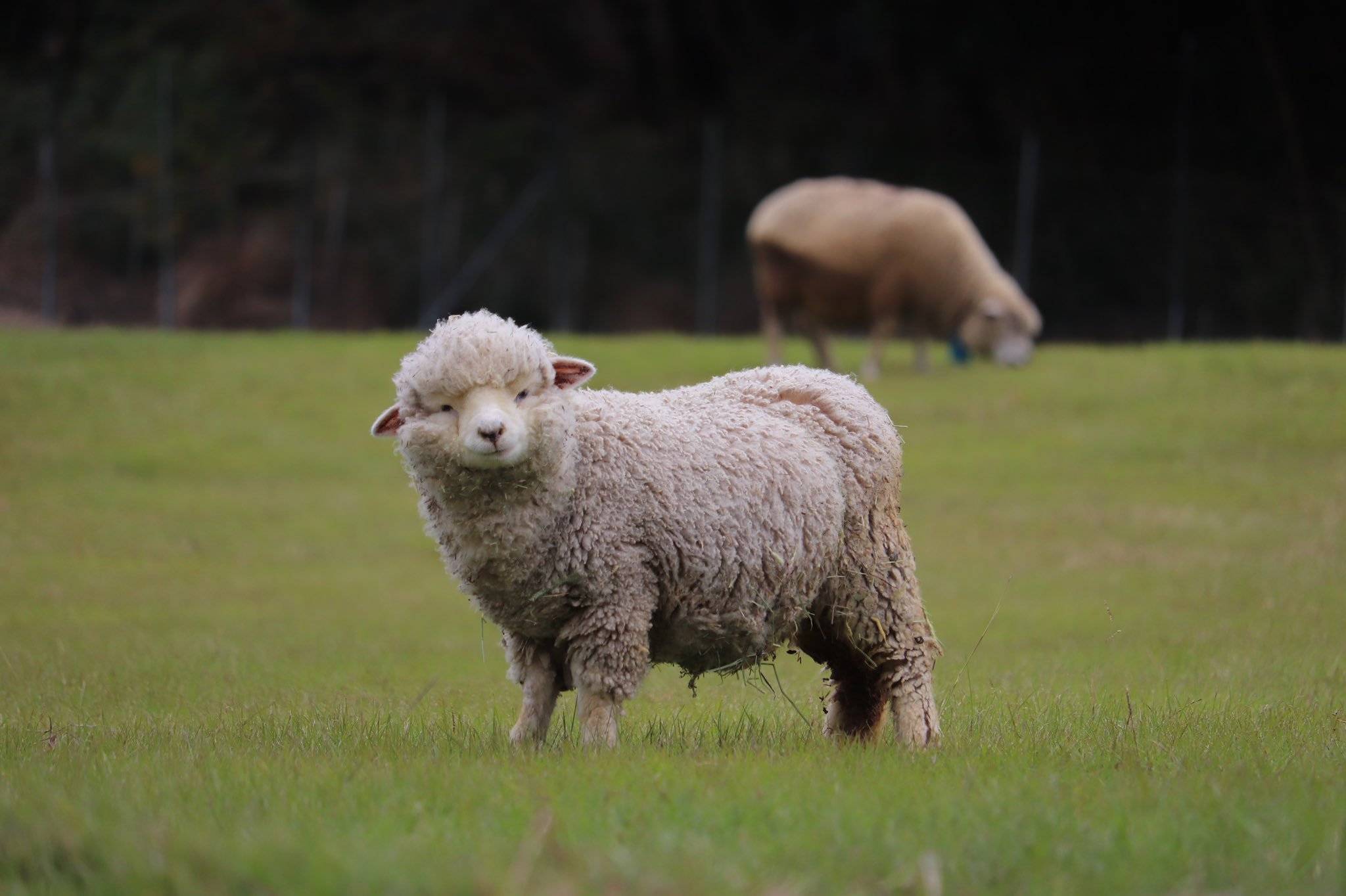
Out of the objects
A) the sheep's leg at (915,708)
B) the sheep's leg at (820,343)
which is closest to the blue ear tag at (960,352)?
the sheep's leg at (820,343)

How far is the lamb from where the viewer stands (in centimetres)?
522

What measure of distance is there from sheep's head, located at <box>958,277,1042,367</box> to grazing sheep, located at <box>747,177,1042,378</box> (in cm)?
1

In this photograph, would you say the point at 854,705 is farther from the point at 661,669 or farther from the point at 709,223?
the point at 709,223

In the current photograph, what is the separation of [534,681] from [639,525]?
26.1 inches

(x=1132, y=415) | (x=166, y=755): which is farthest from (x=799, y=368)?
(x=1132, y=415)

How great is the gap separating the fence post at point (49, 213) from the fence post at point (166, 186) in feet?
5.47

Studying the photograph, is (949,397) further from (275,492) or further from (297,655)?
(297,655)

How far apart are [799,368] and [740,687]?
2866mm

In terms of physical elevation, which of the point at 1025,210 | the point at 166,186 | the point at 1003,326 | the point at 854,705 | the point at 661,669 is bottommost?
the point at 661,669

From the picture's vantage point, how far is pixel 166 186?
2712 centimetres

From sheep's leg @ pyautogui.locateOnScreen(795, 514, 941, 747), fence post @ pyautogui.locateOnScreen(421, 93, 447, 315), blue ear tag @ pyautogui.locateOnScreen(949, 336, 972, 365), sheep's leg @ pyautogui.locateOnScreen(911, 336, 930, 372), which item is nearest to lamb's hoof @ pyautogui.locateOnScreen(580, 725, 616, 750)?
sheep's leg @ pyautogui.locateOnScreen(795, 514, 941, 747)

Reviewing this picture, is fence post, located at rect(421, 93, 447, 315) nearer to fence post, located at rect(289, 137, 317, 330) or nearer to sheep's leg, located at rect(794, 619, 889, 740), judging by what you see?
fence post, located at rect(289, 137, 317, 330)

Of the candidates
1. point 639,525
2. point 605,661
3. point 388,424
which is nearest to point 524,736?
point 605,661

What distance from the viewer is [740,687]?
28.7 ft
